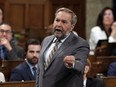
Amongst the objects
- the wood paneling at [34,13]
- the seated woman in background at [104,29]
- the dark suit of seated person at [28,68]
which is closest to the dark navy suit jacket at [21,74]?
the dark suit of seated person at [28,68]

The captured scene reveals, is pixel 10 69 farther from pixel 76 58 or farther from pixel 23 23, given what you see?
pixel 23 23

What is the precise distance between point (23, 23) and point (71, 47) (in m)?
6.02

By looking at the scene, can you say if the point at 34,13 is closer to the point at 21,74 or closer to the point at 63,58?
the point at 21,74

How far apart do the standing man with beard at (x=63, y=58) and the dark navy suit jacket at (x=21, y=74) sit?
1.62 m

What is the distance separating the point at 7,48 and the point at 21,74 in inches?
44.5

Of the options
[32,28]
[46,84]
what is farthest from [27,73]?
[32,28]

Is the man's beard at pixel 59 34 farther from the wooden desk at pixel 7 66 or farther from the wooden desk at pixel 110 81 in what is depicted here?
the wooden desk at pixel 7 66

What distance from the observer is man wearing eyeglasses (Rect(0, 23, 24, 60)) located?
5859 millimetres

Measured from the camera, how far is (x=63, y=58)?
123 inches

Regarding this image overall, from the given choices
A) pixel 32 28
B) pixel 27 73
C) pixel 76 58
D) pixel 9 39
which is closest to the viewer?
pixel 76 58

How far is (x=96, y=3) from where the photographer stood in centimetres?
939

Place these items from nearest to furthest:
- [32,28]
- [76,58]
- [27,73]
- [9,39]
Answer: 1. [76,58]
2. [27,73]
3. [9,39]
4. [32,28]

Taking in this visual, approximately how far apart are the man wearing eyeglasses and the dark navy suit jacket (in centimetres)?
91

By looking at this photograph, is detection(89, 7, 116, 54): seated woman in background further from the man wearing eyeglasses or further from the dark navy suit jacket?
the dark navy suit jacket
